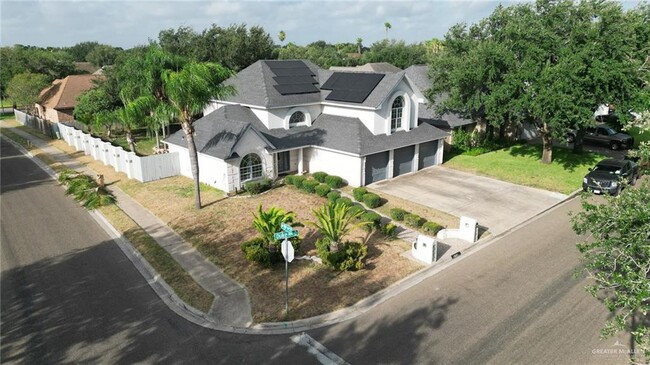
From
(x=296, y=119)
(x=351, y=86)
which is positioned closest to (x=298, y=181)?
(x=296, y=119)

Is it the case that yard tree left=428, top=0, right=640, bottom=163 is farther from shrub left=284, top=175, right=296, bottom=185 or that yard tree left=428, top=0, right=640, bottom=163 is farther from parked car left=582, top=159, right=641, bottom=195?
shrub left=284, top=175, right=296, bottom=185

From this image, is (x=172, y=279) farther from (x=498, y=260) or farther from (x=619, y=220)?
(x=619, y=220)

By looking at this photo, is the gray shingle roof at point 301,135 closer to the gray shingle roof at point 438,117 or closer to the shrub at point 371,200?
the shrub at point 371,200

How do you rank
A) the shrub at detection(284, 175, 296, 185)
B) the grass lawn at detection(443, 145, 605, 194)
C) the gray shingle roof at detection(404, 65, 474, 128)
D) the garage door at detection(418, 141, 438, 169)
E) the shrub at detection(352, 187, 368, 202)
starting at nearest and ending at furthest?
1. the shrub at detection(352, 187, 368, 202)
2. the shrub at detection(284, 175, 296, 185)
3. the grass lawn at detection(443, 145, 605, 194)
4. the garage door at detection(418, 141, 438, 169)
5. the gray shingle roof at detection(404, 65, 474, 128)

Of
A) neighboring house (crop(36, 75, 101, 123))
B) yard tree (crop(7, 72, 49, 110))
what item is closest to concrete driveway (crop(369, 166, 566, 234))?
neighboring house (crop(36, 75, 101, 123))

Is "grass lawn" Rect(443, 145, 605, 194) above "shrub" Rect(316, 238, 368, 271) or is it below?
above

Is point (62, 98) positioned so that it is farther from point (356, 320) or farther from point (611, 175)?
point (611, 175)

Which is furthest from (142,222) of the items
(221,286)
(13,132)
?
(13,132)
